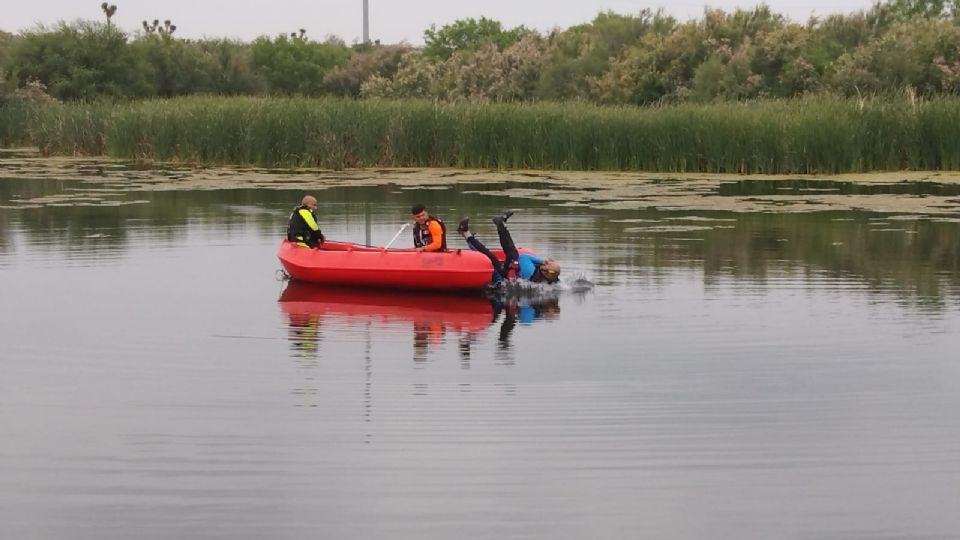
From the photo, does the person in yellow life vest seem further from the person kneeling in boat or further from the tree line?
the tree line

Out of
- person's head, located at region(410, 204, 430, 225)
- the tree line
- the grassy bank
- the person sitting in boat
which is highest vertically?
the tree line

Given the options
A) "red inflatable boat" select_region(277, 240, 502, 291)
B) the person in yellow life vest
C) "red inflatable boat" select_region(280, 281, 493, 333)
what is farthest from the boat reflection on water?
the person in yellow life vest

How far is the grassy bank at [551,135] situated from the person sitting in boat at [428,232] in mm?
16879

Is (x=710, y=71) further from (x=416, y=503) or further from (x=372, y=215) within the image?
(x=416, y=503)

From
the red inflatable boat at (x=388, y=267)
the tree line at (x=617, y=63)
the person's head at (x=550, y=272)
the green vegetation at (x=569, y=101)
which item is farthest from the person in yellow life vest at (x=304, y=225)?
the tree line at (x=617, y=63)

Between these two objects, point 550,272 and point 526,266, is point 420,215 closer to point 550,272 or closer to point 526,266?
point 526,266

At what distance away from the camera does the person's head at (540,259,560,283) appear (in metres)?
16.2

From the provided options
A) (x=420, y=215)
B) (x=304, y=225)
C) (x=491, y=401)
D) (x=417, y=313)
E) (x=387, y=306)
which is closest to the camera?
(x=491, y=401)

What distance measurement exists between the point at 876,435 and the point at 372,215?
16147 mm

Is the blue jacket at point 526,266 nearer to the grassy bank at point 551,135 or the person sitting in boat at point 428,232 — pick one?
the person sitting in boat at point 428,232

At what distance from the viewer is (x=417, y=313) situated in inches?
597

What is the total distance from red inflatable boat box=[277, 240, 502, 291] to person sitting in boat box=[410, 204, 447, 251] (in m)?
0.16


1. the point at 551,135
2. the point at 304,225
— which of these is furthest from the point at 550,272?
the point at 551,135

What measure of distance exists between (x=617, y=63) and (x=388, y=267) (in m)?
37.5
